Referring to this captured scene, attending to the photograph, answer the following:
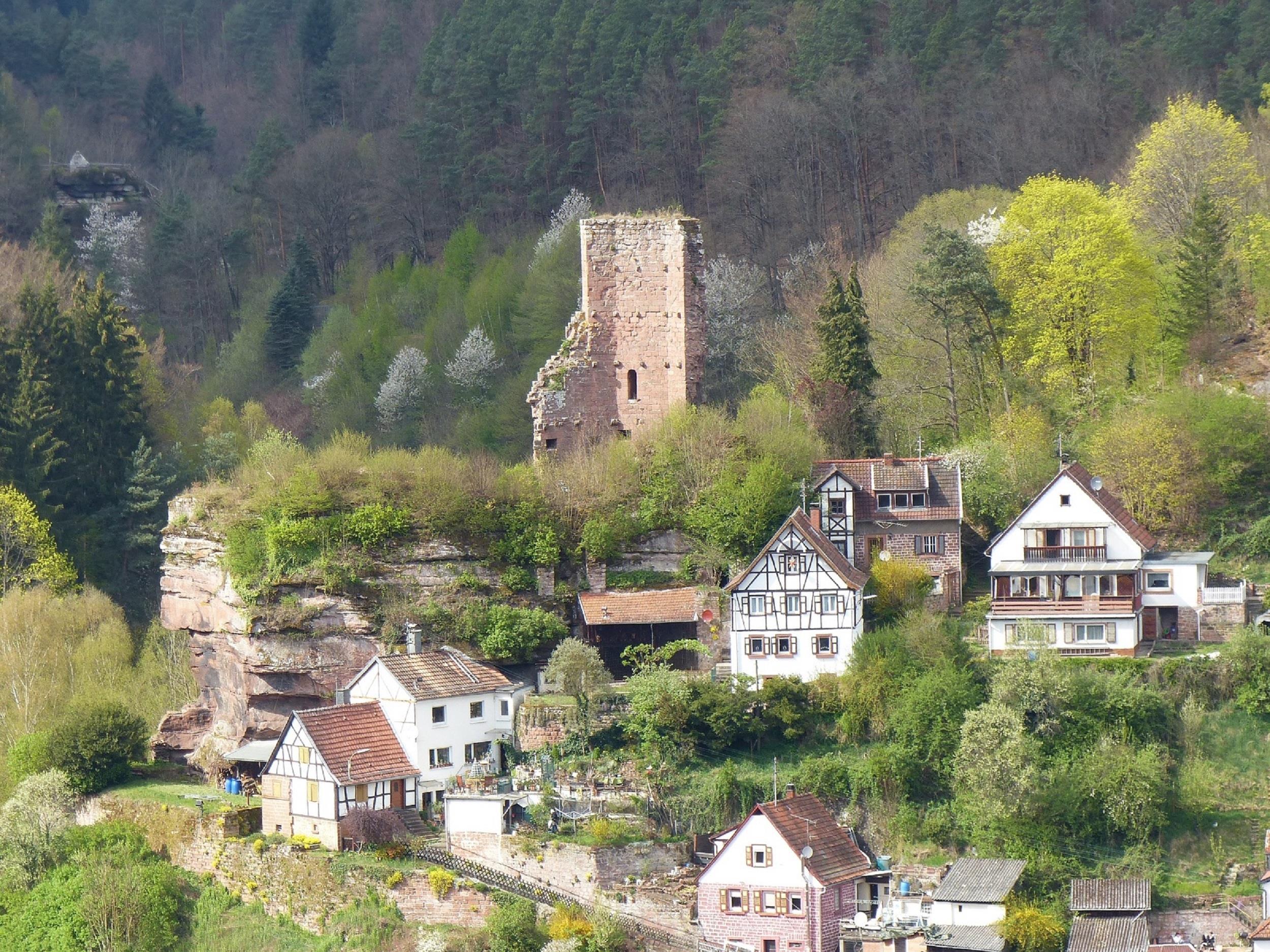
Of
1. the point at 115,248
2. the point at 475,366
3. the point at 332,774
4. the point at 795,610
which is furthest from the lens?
the point at 115,248

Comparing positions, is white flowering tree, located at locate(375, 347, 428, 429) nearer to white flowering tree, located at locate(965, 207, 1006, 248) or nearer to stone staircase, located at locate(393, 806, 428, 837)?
white flowering tree, located at locate(965, 207, 1006, 248)

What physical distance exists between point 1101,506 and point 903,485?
5519mm

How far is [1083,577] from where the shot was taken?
203 feet

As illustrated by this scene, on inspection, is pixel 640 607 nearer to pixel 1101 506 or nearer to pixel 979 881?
pixel 1101 506

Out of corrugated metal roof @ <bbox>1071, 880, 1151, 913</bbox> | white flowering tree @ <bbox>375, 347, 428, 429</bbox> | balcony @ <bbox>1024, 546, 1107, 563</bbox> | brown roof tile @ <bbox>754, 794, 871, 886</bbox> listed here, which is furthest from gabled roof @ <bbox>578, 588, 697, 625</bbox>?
white flowering tree @ <bbox>375, 347, 428, 429</bbox>

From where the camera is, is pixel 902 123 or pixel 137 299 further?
pixel 137 299

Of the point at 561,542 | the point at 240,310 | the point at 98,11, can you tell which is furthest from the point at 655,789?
the point at 98,11

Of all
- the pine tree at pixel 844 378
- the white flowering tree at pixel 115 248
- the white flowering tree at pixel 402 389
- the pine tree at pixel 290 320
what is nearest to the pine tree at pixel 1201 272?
the pine tree at pixel 844 378

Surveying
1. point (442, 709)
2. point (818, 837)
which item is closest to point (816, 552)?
point (818, 837)

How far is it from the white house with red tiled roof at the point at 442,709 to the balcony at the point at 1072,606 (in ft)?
40.2

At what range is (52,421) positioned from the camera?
80.7 metres

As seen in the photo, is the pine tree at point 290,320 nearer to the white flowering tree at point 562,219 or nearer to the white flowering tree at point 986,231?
the white flowering tree at point 562,219

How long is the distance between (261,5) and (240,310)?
32482mm

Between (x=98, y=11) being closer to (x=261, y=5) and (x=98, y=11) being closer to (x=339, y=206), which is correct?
(x=261, y=5)
